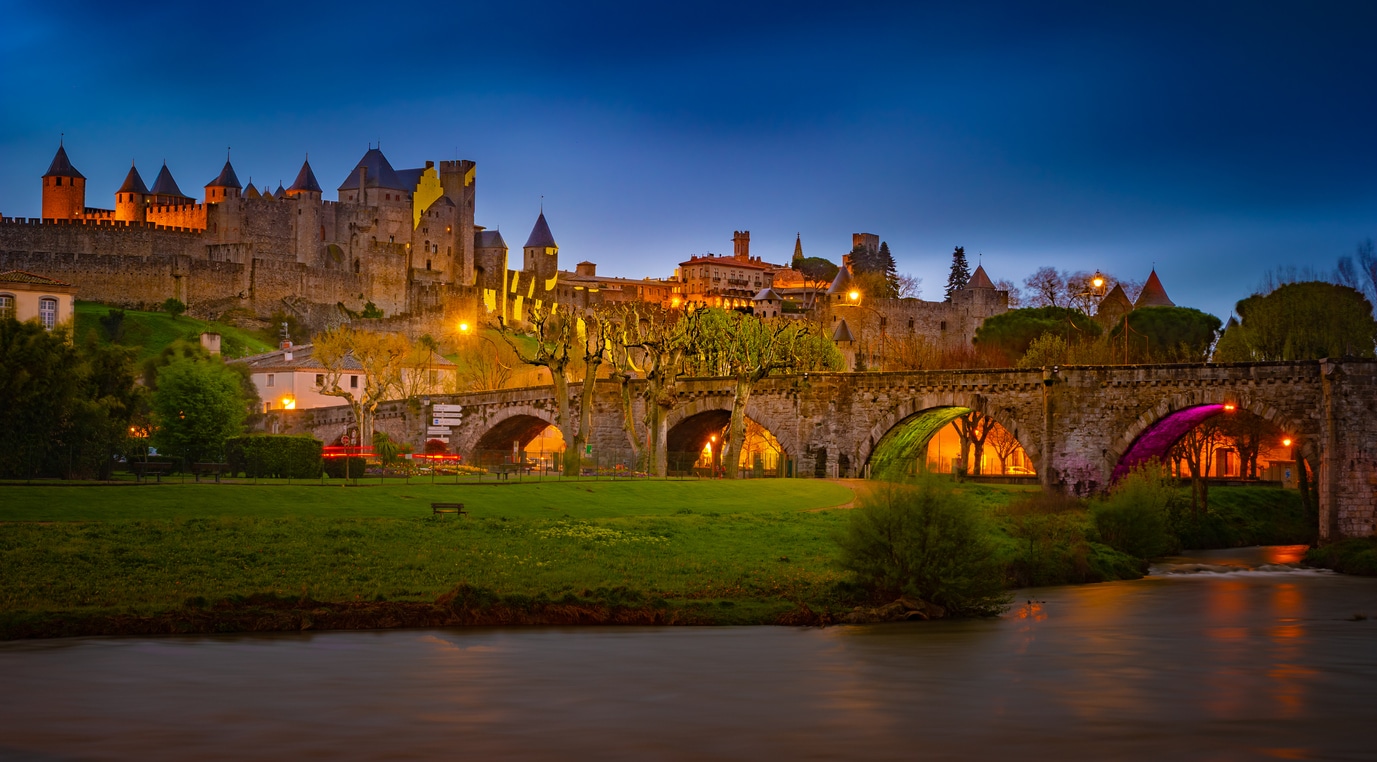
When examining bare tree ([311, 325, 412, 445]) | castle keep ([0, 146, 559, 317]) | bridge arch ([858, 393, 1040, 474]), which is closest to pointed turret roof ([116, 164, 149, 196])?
castle keep ([0, 146, 559, 317])

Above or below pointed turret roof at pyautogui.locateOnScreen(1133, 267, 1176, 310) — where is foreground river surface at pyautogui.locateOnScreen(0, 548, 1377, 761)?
below

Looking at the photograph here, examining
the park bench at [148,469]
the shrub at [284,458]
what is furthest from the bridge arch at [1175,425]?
the park bench at [148,469]

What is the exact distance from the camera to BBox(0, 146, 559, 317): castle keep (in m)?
116

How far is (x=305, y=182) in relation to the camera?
450ft

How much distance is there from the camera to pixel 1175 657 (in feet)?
71.5

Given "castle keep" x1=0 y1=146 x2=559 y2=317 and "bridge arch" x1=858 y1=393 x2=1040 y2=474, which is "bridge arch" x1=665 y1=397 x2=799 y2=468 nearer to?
"bridge arch" x1=858 y1=393 x2=1040 y2=474

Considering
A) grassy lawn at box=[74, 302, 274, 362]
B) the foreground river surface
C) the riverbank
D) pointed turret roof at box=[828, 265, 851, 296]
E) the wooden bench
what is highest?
pointed turret roof at box=[828, 265, 851, 296]

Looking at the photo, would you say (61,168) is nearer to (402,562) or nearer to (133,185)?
(133,185)

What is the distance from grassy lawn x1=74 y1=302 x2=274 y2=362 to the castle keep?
5.11 m

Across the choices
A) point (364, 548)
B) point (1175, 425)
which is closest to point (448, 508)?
point (364, 548)

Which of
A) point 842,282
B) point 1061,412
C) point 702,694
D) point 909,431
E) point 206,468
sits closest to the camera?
point 702,694

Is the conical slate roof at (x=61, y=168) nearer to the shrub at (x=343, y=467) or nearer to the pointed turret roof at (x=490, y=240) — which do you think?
the pointed turret roof at (x=490, y=240)

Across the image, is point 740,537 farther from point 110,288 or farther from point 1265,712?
point 110,288

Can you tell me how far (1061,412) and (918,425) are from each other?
9.05 m
